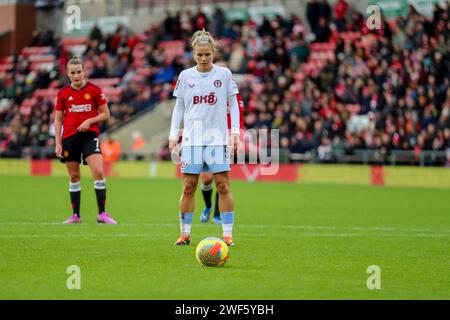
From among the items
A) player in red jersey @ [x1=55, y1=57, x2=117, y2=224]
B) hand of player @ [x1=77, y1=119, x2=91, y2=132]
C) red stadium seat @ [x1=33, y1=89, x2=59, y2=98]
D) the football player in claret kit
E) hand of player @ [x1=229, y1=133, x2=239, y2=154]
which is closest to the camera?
hand of player @ [x1=229, y1=133, x2=239, y2=154]

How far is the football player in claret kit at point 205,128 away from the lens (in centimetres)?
1176

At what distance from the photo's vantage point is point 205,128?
38.6 feet

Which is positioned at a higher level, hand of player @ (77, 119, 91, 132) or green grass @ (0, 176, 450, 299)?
hand of player @ (77, 119, 91, 132)

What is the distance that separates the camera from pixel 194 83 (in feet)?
38.8

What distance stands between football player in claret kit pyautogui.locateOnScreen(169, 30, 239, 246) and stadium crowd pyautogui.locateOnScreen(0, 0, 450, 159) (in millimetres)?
18358

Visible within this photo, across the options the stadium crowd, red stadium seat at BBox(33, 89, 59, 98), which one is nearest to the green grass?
the stadium crowd

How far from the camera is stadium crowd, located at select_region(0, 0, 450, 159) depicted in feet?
99.9

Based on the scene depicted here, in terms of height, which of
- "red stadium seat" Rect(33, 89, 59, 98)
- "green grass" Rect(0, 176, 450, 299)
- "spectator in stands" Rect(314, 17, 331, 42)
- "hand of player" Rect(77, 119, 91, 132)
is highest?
"spectator in stands" Rect(314, 17, 331, 42)

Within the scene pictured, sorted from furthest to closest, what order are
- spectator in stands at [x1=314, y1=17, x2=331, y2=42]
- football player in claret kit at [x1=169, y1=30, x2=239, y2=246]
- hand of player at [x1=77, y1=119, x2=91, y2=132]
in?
spectator in stands at [x1=314, y1=17, x2=331, y2=42], hand of player at [x1=77, y1=119, x2=91, y2=132], football player in claret kit at [x1=169, y1=30, x2=239, y2=246]

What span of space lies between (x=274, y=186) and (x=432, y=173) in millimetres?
4869

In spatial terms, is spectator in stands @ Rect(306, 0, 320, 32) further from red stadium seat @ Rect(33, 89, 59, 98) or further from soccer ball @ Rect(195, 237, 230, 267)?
soccer ball @ Rect(195, 237, 230, 267)

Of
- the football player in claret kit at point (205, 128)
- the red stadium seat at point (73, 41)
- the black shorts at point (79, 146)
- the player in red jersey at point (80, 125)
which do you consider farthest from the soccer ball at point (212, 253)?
the red stadium seat at point (73, 41)

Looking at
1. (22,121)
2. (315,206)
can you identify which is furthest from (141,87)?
(315,206)

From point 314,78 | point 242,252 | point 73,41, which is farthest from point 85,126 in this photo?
point 73,41
